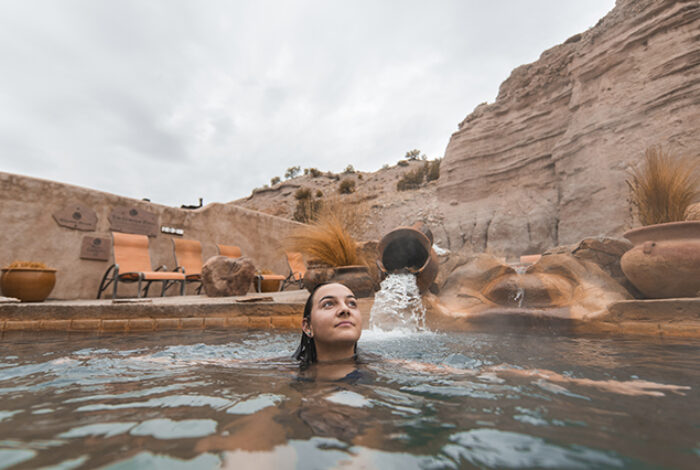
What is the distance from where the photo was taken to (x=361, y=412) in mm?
1217

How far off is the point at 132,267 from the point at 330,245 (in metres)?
3.99

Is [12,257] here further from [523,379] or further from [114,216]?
[523,379]

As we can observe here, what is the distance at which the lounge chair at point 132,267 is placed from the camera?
226 inches

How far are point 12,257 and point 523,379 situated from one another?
7.54 meters

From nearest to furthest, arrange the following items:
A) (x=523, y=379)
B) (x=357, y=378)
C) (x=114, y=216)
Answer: (x=523, y=379), (x=357, y=378), (x=114, y=216)

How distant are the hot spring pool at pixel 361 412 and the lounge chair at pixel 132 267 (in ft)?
12.2

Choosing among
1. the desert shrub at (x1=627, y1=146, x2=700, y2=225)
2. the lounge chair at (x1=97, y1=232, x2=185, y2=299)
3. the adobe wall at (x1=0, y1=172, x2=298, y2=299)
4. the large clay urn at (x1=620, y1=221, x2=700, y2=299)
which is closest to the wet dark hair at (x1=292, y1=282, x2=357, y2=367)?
the large clay urn at (x1=620, y1=221, x2=700, y2=299)

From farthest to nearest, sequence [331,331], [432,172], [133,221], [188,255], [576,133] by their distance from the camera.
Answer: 1. [432,172]
2. [576,133]
3. [188,255]
4. [133,221]
5. [331,331]

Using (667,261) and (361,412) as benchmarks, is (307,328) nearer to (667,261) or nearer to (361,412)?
(361,412)

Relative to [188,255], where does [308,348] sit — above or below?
below

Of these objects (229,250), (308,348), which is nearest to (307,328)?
(308,348)

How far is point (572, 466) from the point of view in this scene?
0.76 m

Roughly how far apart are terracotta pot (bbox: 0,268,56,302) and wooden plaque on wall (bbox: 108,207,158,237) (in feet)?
6.40

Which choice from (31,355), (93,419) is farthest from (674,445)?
(31,355)
